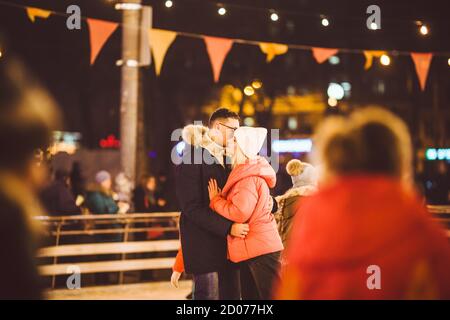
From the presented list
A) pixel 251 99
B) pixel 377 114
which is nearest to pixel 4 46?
pixel 251 99

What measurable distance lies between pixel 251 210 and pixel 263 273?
441 millimetres

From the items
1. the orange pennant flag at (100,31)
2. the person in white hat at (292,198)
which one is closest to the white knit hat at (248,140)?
the person in white hat at (292,198)

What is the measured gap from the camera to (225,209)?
5344 millimetres

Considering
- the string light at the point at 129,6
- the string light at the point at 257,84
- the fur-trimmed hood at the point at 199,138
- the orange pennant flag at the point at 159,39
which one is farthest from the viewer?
the string light at the point at 257,84

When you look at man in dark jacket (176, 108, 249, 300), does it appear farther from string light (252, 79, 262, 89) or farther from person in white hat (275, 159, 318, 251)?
string light (252, 79, 262, 89)

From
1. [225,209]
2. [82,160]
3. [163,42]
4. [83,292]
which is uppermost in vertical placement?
[163,42]

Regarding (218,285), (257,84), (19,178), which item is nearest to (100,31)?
(218,285)

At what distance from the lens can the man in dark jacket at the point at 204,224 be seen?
5312mm

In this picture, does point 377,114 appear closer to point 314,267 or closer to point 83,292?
point 314,267

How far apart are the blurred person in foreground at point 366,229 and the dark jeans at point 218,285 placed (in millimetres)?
2208

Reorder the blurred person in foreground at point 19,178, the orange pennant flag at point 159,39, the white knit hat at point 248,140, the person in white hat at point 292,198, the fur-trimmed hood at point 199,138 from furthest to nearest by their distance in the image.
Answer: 1. the orange pennant flag at point 159,39
2. the person in white hat at point 292,198
3. the white knit hat at point 248,140
4. the fur-trimmed hood at point 199,138
5. the blurred person in foreground at point 19,178

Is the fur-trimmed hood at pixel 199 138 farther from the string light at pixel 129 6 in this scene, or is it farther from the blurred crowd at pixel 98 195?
the string light at pixel 129 6

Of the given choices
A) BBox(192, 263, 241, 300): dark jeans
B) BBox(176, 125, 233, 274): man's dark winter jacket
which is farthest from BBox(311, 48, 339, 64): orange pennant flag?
BBox(192, 263, 241, 300): dark jeans

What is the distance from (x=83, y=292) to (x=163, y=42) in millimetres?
3922
